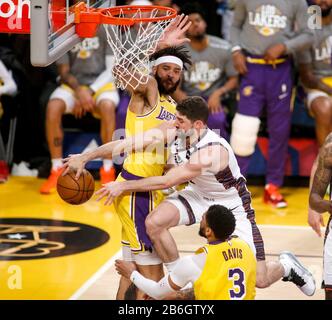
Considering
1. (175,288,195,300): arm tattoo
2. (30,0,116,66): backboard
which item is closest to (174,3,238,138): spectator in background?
(30,0,116,66): backboard

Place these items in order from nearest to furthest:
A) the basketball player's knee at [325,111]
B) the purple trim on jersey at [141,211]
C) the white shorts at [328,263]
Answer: the white shorts at [328,263]
the purple trim on jersey at [141,211]
the basketball player's knee at [325,111]

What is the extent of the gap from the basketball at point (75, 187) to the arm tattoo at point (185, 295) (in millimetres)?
956

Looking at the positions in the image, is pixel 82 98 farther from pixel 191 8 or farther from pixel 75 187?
pixel 75 187

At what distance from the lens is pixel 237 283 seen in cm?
496

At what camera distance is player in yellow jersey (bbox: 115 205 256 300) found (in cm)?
494

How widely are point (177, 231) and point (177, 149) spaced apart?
7.85 feet

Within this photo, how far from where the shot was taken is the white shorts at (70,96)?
373 inches

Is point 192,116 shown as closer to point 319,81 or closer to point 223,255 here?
point 223,255

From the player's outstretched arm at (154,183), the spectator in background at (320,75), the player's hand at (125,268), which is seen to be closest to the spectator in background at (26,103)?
the spectator in background at (320,75)

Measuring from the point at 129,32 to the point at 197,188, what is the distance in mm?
1204

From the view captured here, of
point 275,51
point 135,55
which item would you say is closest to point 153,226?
point 135,55

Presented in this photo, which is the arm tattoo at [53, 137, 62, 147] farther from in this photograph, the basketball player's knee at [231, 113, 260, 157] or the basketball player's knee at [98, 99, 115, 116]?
the basketball player's knee at [231, 113, 260, 157]

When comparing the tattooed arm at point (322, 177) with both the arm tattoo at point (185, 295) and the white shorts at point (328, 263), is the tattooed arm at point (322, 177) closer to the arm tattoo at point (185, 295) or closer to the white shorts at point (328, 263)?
the white shorts at point (328, 263)
